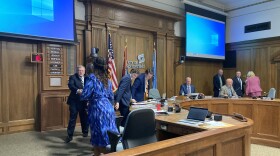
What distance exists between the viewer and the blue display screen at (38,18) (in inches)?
167

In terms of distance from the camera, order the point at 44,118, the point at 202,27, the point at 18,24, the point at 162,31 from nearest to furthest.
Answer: the point at 18,24 → the point at 44,118 → the point at 162,31 → the point at 202,27

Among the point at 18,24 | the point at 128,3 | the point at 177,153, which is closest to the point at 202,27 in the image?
the point at 128,3

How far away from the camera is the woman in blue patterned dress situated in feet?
7.92

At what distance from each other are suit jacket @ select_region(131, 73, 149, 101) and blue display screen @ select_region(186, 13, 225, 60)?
12.4ft

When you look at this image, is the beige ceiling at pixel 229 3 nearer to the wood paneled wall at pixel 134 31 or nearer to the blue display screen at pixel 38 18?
the wood paneled wall at pixel 134 31

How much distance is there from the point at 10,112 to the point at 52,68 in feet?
3.85

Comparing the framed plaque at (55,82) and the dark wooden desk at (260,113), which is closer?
the dark wooden desk at (260,113)

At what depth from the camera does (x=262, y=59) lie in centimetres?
781

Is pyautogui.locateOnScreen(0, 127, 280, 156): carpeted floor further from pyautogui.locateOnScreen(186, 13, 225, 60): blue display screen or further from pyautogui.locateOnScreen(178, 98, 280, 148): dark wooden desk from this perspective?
pyautogui.locateOnScreen(186, 13, 225, 60): blue display screen

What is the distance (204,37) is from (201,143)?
21.7 ft

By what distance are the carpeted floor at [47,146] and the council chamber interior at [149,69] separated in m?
0.02

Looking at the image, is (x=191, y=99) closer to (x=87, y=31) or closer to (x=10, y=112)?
(x=87, y=31)

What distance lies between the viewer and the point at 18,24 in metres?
4.36

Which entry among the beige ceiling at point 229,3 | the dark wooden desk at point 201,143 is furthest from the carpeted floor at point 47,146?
the beige ceiling at point 229,3
